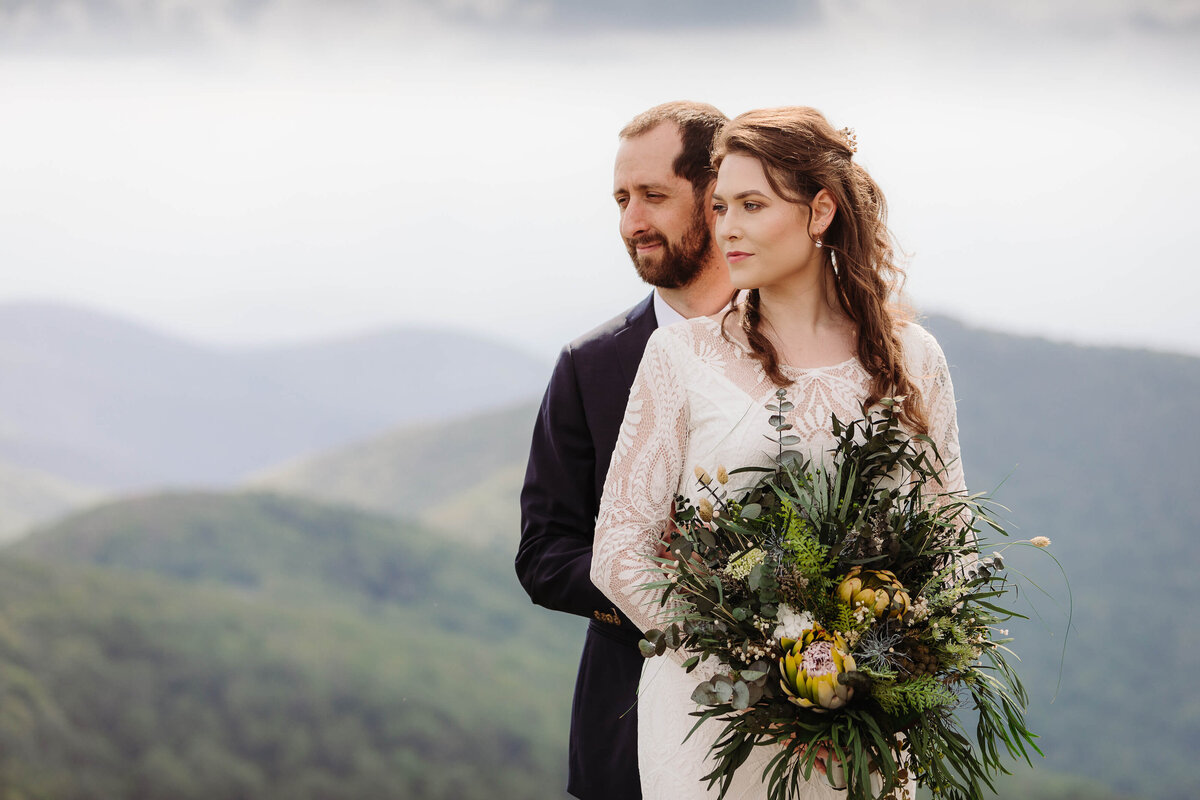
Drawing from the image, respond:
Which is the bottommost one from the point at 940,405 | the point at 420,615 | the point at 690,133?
the point at 420,615

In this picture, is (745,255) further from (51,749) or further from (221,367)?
(221,367)

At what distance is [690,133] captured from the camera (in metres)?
2.01

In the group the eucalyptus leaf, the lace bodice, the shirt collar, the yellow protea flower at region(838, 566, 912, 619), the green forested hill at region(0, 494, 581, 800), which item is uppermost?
the shirt collar

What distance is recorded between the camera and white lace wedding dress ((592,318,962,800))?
1.52 m

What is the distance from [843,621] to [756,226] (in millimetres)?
575

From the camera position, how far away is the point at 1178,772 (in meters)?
5.72

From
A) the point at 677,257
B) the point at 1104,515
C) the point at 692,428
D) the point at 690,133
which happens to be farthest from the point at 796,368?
the point at 1104,515

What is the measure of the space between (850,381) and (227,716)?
644cm

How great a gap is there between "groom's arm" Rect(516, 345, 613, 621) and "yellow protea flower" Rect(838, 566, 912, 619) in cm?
66

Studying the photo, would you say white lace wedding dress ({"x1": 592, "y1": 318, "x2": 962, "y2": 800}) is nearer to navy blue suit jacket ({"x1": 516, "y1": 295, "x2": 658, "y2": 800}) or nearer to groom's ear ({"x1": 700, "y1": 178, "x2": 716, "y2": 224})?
navy blue suit jacket ({"x1": 516, "y1": 295, "x2": 658, "y2": 800})

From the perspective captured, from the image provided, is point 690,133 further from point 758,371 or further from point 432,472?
point 432,472

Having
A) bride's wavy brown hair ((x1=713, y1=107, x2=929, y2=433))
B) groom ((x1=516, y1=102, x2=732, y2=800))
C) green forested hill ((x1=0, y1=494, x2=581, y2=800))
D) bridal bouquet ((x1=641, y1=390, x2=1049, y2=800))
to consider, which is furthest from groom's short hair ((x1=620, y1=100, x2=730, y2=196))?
green forested hill ((x1=0, y1=494, x2=581, y2=800))

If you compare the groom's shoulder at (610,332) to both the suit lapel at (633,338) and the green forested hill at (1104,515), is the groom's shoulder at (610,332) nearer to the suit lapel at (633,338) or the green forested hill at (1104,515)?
the suit lapel at (633,338)

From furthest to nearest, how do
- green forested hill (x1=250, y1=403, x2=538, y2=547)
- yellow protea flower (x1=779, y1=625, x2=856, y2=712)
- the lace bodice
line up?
green forested hill (x1=250, y1=403, x2=538, y2=547), the lace bodice, yellow protea flower (x1=779, y1=625, x2=856, y2=712)
